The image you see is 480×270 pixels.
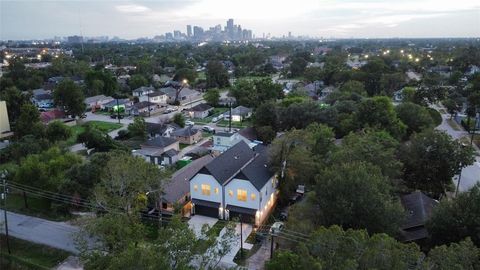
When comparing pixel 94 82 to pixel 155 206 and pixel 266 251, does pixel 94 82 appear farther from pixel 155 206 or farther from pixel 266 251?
pixel 266 251

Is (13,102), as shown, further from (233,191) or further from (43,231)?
(233,191)

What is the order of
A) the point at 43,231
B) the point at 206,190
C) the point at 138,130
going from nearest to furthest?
the point at 43,231, the point at 206,190, the point at 138,130

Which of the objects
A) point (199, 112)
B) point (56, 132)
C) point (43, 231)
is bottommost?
point (43, 231)

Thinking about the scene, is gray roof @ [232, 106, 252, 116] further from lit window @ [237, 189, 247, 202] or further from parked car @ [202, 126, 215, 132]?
lit window @ [237, 189, 247, 202]

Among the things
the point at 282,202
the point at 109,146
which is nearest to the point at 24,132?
the point at 109,146

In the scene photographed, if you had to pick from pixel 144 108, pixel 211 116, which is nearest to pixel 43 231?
pixel 211 116

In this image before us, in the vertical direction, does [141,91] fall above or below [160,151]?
above
